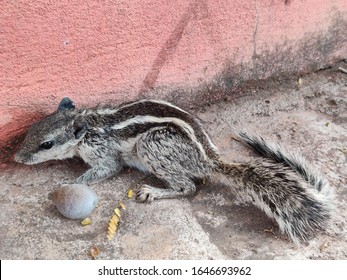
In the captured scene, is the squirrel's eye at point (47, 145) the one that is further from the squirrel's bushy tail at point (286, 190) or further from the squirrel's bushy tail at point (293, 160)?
the squirrel's bushy tail at point (293, 160)

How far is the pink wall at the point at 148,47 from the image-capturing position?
10.2 feet

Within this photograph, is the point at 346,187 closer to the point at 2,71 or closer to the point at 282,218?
the point at 282,218

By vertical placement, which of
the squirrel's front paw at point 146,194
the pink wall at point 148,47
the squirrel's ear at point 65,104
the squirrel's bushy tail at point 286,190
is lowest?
the squirrel's front paw at point 146,194

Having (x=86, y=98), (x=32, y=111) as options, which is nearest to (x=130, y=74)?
(x=86, y=98)

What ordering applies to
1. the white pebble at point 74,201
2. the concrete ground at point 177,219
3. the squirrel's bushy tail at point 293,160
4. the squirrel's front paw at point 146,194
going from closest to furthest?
1. the concrete ground at point 177,219
2. the white pebble at point 74,201
3. the squirrel's bushy tail at point 293,160
4. the squirrel's front paw at point 146,194

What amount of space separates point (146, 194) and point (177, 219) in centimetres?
29

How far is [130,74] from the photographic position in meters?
3.59

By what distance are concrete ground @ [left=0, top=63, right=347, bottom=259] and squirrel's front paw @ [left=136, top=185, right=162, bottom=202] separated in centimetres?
5

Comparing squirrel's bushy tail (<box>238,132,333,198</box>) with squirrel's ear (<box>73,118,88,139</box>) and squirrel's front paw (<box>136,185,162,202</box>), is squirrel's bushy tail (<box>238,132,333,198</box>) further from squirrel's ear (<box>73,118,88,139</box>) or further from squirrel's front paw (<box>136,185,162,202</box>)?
squirrel's ear (<box>73,118,88,139</box>)

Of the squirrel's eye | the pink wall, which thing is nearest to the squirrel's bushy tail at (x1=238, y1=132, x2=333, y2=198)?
the pink wall

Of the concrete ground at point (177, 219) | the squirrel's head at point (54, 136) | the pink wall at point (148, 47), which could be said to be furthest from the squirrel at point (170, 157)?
the pink wall at point (148, 47)

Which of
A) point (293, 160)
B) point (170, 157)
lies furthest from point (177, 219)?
point (293, 160)

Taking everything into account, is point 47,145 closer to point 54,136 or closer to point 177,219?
point 54,136

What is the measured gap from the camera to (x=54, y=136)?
3.21 metres
